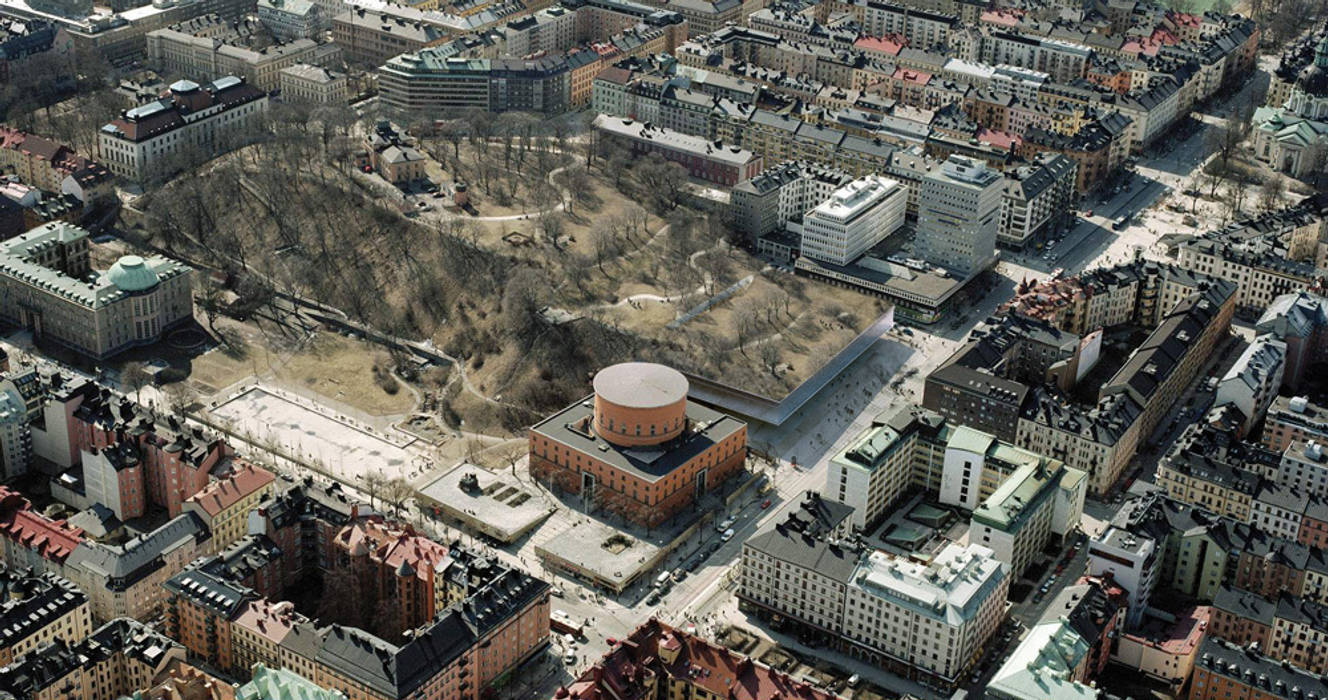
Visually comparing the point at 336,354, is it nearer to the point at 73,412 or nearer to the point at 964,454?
the point at 73,412

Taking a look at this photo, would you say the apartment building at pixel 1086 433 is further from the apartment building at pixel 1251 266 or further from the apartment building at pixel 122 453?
the apartment building at pixel 122 453

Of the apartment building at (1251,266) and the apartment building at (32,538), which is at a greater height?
the apartment building at (1251,266)

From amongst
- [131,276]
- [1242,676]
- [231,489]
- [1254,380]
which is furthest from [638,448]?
[1254,380]

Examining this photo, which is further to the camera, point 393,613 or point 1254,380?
point 1254,380

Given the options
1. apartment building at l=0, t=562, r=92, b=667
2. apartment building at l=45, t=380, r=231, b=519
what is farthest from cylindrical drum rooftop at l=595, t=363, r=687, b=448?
apartment building at l=0, t=562, r=92, b=667

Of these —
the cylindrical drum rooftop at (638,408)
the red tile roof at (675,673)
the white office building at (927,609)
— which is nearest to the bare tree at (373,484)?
the cylindrical drum rooftop at (638,408)

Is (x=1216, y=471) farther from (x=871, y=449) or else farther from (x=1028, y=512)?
(x=871, y=449)
